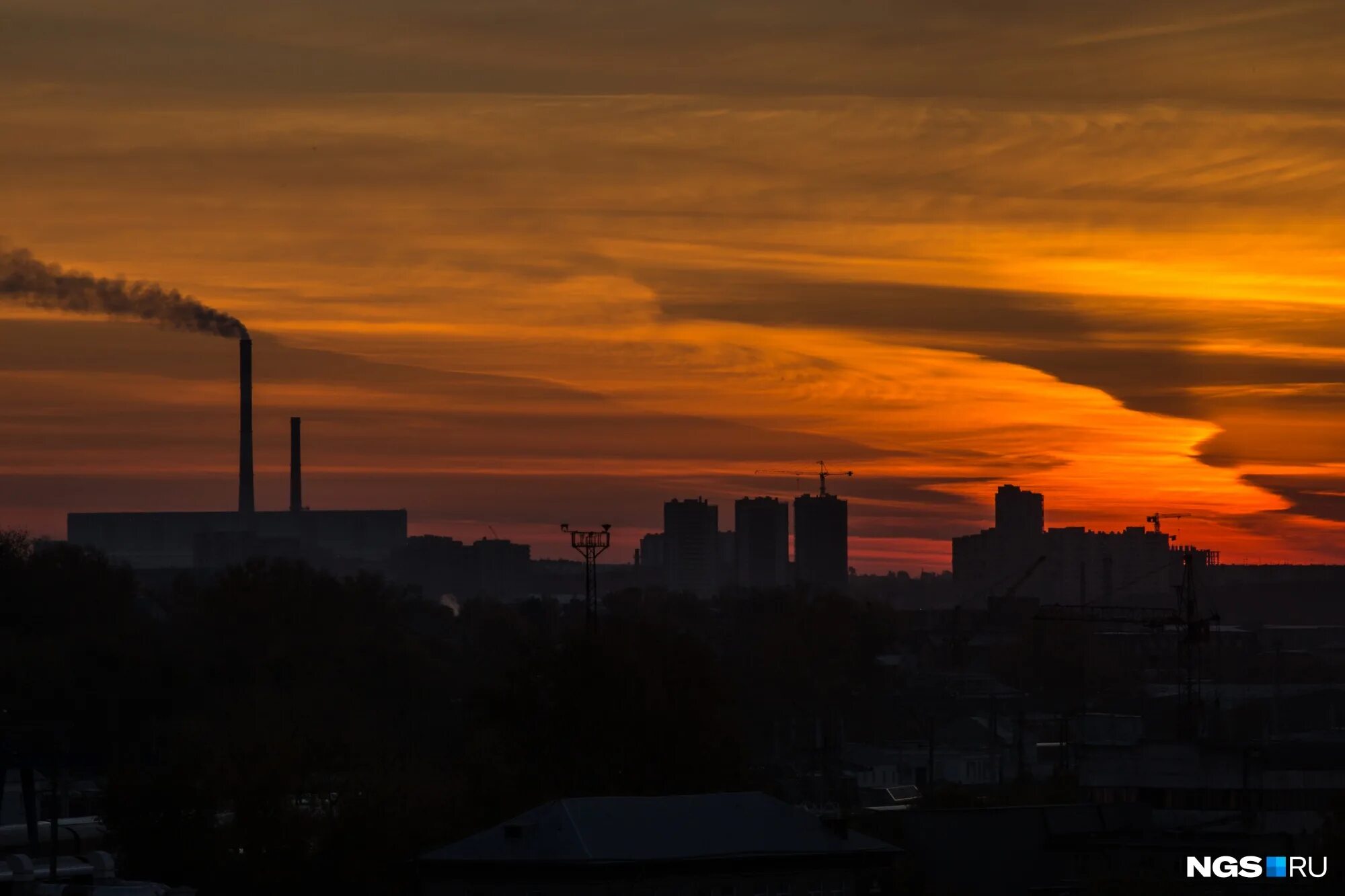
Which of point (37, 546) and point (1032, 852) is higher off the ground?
point (37, 546)

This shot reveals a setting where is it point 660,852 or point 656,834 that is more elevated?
point 656,834

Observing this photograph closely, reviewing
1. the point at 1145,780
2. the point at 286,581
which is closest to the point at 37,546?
the point at 286,581

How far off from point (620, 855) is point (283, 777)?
45.6 feet

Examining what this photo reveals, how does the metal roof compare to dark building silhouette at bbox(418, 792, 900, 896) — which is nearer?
dark building silhouette at bbox(418, 792, 900, 896)

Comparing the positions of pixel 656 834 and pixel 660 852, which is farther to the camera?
pixel 656 834

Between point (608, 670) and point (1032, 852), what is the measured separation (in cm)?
1734

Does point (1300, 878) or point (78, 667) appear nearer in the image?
point (1300, 878)

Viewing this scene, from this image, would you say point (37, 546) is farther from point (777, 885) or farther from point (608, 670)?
point (777, 885)

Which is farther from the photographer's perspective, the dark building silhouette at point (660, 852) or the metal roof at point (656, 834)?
the metal roof at point (656, 834)

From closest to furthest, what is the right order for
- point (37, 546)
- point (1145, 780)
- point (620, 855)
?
point (620, 855)
point (1145, 780)
point (37, 546)

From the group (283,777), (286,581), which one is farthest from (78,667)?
(283,777)

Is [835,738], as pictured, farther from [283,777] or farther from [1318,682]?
[283,777]

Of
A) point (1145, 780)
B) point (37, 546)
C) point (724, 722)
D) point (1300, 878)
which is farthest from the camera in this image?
point (37, 546)

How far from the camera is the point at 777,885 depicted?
57.2 meters
